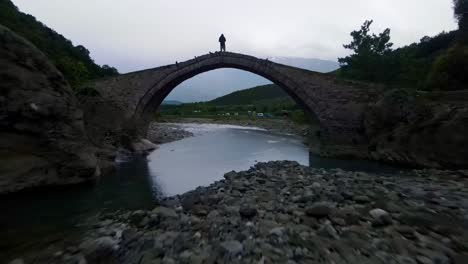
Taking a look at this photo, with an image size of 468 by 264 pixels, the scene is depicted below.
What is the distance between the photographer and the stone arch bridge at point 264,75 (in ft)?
40.0

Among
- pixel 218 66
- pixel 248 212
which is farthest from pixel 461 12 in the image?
pixel 248 212

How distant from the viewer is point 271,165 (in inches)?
367

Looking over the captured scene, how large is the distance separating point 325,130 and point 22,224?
12149mm

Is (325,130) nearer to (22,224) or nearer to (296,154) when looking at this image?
(296,154)

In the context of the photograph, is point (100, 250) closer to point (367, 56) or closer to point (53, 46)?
point (367, 56)

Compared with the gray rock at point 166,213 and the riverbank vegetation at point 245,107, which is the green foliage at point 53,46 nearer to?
the riverbank vegetation at point 245,107

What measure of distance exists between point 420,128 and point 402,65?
10635mm

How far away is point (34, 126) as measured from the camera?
661 cm

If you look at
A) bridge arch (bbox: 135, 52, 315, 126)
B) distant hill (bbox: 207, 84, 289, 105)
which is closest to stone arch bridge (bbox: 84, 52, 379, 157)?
bridge arch (bbox: 135, 52, 315, 126)

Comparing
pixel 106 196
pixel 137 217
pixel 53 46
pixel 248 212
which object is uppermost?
pixel 53 46

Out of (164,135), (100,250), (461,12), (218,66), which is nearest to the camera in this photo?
(100,250)

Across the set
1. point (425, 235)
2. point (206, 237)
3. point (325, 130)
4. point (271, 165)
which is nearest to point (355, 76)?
point (325, 130)

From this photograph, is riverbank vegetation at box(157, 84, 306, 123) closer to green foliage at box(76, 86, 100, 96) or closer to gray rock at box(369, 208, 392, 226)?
green foliage at box(76, 86, 100, 96)

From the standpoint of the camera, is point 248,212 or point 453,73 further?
point 453,73
